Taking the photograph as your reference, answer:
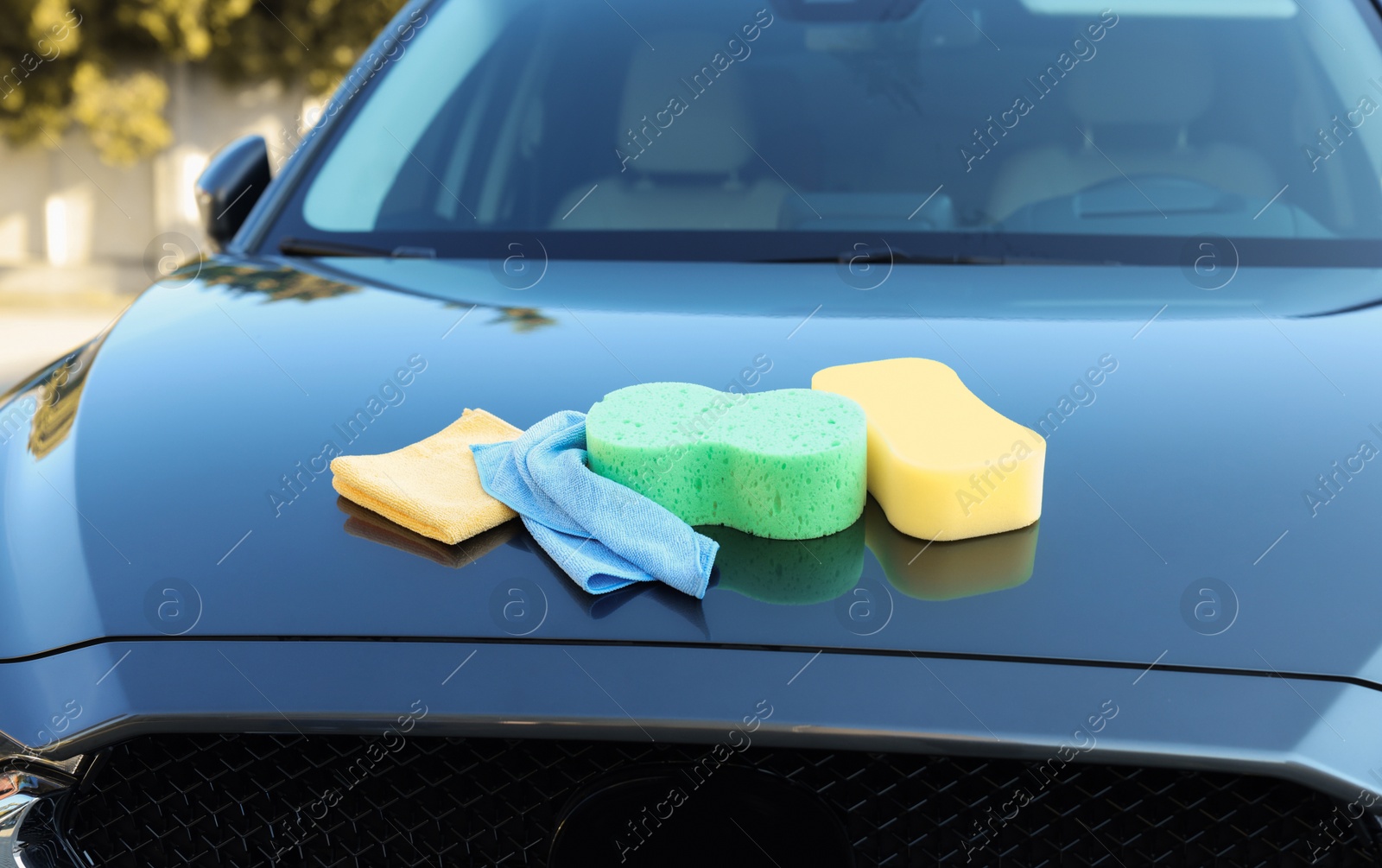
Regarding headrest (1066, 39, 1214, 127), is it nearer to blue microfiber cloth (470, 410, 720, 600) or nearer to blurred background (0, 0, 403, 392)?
blue microfiber cloth (470, 410, 720, 600)

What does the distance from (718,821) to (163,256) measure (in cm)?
238

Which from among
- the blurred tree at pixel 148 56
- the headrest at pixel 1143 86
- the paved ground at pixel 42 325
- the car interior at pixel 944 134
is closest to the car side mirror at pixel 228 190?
the car interior at pixel 944 134

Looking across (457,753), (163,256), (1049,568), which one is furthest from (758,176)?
(163,256)

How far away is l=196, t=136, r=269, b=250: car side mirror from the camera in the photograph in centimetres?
211

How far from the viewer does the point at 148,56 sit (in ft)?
42.5

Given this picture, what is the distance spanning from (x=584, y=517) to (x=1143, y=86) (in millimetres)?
1440

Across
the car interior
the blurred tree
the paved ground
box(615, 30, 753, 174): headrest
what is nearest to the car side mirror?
the car interior

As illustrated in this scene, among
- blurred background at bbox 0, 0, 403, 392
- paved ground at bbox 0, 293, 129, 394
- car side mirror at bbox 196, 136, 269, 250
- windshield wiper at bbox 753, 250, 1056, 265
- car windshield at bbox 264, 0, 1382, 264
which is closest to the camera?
windshield wiper at bbox 753, 250, 1056, 265

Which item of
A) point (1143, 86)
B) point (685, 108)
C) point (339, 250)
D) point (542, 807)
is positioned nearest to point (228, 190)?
point (339, 250)

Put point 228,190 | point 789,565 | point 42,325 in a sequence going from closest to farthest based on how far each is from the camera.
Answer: point 789,565 → point 228,190 → point 42,325

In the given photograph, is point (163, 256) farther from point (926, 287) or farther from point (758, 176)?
point (926, 287)

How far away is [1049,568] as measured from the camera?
107cm

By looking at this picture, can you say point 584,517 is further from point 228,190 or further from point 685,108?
point 228,190

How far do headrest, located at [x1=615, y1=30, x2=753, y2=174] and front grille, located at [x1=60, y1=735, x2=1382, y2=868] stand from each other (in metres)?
1.34
